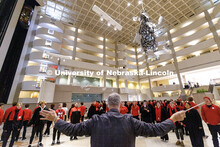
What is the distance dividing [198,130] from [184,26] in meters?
21.0

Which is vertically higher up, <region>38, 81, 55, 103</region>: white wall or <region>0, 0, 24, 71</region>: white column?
<region>0, 0, 24, 71</region>: white column

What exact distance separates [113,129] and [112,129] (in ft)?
0.04

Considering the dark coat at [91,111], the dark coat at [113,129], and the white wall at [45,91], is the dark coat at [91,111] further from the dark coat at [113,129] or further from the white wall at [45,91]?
the white wall at [45,91]

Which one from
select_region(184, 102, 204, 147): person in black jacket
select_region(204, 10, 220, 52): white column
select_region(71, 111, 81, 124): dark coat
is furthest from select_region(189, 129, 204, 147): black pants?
select_region(204, 10, 220, 52): white column

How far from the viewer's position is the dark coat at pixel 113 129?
1.02 meters

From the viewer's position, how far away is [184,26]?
17625 mm

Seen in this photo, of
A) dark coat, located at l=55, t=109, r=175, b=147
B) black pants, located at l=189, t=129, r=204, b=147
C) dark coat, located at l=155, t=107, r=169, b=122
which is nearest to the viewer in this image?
dark coat, located at l=55, t=109, r=175, b=147

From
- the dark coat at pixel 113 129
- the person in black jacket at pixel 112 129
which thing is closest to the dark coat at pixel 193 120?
the person in black jacket at pixel 112 129

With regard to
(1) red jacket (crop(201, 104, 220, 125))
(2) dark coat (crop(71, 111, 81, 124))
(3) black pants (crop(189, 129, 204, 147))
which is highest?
(1) red jacket (crop(201, 104, 220, 125))

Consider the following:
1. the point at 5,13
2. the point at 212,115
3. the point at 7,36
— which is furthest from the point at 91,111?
the point at 5,13

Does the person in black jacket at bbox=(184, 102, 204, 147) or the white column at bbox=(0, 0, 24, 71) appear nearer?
the person in black jacket at bbox=(184, 102, 204, 147)

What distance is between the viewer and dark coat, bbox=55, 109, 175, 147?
1.02 metres

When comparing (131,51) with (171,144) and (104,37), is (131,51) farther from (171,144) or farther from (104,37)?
(171,144)

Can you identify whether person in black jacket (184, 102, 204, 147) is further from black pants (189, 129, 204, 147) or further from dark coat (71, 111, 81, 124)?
dark coat (71, 111, 81, 124)
